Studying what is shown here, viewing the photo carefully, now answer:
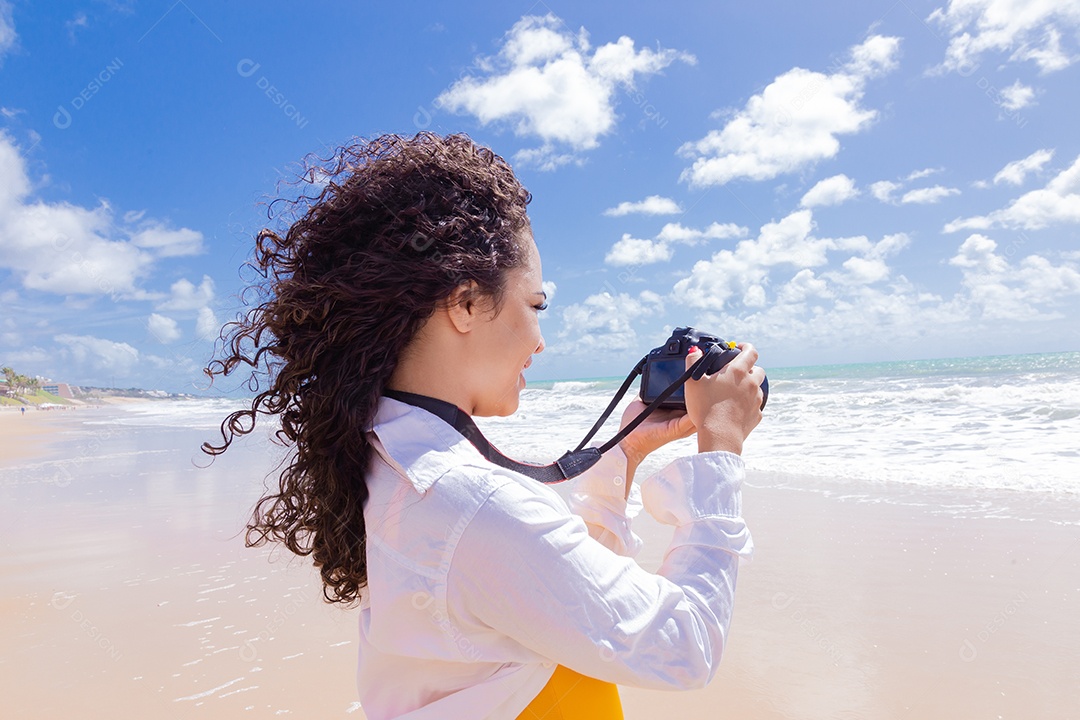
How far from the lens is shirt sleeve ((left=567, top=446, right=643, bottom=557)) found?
143 centimetres

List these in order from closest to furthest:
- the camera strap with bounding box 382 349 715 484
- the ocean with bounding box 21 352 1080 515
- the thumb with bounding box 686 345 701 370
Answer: the camera strap with bounding box 382 349 715 484, the thumb with bounding box 686 345 701 370, the ocean with bounding box 21 352 1080 515

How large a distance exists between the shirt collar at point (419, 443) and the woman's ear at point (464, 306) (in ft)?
0.50

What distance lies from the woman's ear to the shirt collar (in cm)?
15

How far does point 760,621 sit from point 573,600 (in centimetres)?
284

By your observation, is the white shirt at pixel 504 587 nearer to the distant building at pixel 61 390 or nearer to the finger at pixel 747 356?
the finger at pixel 747 356

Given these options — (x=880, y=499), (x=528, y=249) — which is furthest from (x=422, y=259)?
(x=880, y=499)

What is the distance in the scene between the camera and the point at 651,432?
1493 mm

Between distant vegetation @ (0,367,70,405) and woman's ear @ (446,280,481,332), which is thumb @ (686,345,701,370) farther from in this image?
distant vegetation @ (0,367,70,405)

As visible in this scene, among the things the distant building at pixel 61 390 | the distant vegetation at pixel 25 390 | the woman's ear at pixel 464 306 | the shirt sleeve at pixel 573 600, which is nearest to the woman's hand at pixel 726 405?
the shirt sleeve at pixel 573 600

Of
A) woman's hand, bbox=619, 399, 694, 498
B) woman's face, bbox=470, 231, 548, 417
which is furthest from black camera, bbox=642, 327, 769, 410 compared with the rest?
woman's face, bbox=470, 231, 548, 417

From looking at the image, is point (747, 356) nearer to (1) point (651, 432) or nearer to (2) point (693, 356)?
(2) point (693, 356)

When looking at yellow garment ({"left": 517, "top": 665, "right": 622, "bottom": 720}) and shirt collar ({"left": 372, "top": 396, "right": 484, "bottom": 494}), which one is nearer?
shirt collar ({"left": 372, "top": 396, "right": 484, "bottom": 494})

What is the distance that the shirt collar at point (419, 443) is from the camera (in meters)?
0.88

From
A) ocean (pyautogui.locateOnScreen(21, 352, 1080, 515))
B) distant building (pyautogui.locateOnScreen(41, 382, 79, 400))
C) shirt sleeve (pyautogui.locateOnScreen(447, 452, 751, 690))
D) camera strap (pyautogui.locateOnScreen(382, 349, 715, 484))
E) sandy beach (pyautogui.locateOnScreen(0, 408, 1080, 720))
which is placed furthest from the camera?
distant building (pyautogui.locateOnScreen(41, 382, 79, 400))
